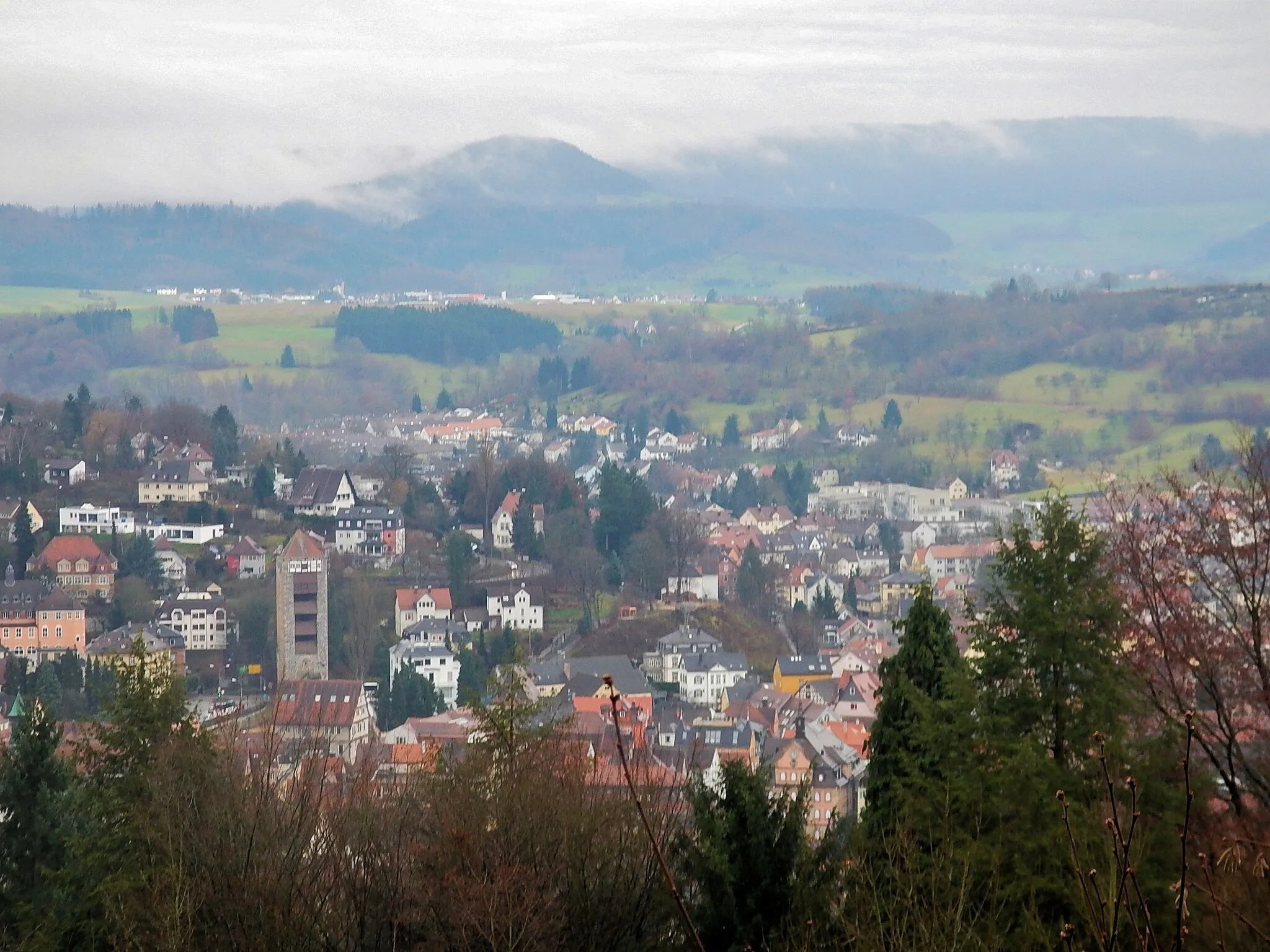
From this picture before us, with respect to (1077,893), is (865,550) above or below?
below

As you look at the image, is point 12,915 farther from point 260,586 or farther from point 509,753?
point 260,586

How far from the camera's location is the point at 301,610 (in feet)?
145

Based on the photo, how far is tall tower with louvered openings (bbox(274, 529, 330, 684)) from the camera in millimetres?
42719

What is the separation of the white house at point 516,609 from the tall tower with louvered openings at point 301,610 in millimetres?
4618

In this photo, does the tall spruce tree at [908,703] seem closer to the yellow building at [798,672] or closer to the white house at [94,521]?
the yellow building at [798,672]

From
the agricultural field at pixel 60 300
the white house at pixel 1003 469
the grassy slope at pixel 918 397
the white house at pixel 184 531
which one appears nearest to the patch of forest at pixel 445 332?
the grassy slope at pixel 918 397

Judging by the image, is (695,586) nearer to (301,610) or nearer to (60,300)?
(301,610)

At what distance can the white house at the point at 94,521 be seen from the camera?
53.7 metres

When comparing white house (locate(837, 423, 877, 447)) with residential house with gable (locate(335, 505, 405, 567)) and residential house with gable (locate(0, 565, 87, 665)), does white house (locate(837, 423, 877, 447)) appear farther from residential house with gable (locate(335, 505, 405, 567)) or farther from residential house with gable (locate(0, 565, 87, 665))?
residential house with gable (locate(0, 565, 87, 665))

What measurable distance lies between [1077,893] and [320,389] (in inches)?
4328

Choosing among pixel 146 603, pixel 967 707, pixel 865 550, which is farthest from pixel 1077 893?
pixel 865 550

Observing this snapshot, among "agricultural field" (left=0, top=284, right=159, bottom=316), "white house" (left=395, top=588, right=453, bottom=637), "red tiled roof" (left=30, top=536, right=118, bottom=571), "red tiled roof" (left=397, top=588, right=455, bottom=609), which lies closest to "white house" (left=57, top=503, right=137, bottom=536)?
"red tiled roof" (left=30, top=536, right=118, bottom=571)

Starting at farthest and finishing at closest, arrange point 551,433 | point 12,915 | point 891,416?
point 551,433
point 891,416
point 12,915

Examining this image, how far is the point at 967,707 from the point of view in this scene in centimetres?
1093
